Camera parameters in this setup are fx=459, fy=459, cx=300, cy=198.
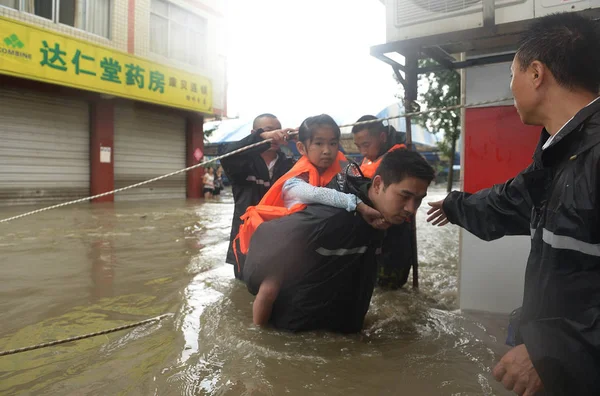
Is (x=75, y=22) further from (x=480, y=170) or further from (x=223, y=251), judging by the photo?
(x=480, y=170)

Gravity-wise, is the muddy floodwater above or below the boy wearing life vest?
below

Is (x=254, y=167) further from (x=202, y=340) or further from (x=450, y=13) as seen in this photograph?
(x=450, y=13)

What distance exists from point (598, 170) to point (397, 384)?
1185mm

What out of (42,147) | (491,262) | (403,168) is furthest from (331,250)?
(42,147)

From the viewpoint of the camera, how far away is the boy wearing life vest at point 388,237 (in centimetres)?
362

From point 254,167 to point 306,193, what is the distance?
4.95ft

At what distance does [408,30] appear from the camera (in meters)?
2.82

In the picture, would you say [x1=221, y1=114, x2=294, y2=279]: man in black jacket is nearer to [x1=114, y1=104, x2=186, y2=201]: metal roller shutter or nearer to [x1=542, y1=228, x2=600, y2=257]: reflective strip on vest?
[x1=542, y1=228, x2=600, y2=257]: reflective strip on vest

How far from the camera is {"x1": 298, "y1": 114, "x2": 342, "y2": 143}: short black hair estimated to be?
2.75 meters

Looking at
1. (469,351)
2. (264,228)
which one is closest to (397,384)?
(469,351)

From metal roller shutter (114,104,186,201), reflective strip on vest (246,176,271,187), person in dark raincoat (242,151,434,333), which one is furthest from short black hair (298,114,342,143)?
metal roller shutter (114,104,186,201)

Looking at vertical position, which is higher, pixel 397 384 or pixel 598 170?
pixel 598 170

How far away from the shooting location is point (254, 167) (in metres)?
3.84

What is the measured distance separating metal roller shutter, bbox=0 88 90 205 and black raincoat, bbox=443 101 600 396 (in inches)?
457
